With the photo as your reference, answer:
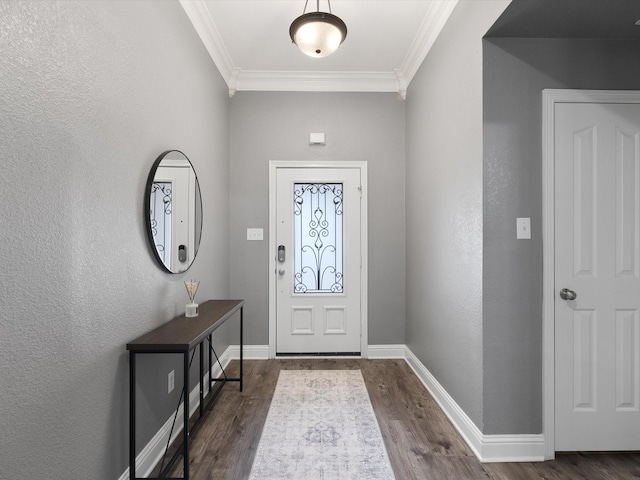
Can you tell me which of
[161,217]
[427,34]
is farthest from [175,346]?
[427,34]

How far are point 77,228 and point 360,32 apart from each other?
2.63 meters

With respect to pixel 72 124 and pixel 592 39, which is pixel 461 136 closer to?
pixel 592 39

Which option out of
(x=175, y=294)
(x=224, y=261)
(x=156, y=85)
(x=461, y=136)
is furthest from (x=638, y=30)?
(x=224, y=261)

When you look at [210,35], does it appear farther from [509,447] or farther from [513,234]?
[509,447]

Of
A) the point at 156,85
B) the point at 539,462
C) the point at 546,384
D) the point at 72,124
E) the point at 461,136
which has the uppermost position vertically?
the point at 156,85

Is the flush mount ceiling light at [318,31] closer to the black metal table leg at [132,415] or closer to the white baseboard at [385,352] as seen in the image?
the black metal table leg at [132,415]

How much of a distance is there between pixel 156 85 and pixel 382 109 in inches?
95.9

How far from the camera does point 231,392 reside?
9.56 ft

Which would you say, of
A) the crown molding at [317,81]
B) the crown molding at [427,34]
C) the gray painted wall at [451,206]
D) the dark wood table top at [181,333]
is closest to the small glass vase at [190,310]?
the dark wood table top at [181,333]

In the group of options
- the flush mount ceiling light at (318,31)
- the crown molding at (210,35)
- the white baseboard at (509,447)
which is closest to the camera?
the white baseboard at (509,447)

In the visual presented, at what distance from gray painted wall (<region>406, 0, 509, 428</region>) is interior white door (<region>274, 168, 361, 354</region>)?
66cm

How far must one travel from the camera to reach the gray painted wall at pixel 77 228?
106cm

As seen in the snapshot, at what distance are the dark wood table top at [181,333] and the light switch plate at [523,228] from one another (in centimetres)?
182

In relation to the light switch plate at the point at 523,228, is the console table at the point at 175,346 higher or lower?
lower
